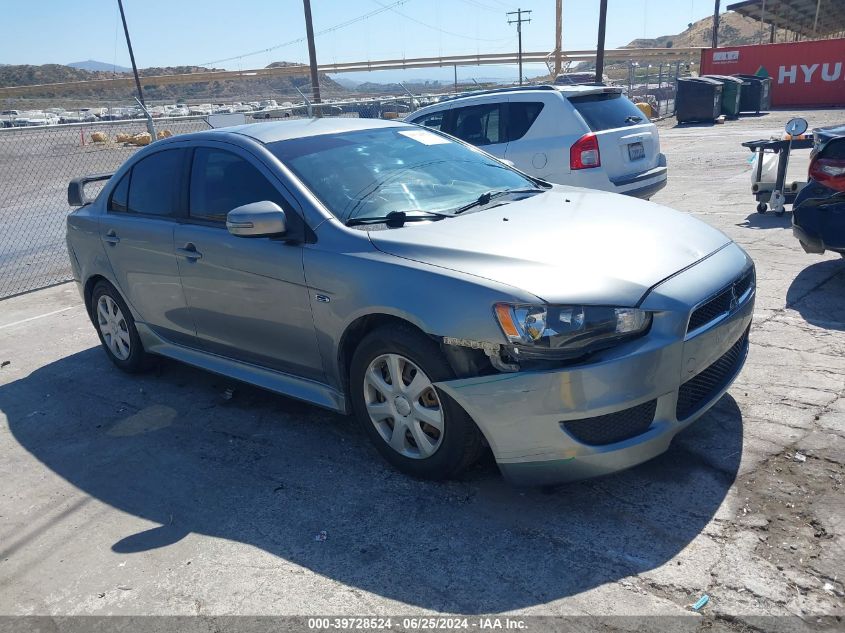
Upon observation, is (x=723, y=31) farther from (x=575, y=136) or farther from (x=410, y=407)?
(x=410, y=407)

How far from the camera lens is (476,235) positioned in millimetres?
3521

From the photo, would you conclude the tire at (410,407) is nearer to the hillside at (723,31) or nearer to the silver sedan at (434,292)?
the silver sedan at (434,292)

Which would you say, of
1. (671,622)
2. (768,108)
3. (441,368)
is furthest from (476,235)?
(768,108)

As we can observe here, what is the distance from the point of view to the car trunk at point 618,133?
7.69 metres

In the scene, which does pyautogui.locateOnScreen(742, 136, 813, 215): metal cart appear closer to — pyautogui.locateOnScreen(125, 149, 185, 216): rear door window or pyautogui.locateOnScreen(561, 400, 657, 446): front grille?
pyautogui.locateOnScreen(561, 400, 657, 446): front grille

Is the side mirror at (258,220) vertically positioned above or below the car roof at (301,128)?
below

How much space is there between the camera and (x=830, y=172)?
5684 millimetres

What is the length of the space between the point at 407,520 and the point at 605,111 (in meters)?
6.11

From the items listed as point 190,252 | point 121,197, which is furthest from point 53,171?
point 190,252

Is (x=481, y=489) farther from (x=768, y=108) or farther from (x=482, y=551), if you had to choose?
(x=768, y=108)

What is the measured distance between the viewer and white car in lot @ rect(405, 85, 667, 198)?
7648mm

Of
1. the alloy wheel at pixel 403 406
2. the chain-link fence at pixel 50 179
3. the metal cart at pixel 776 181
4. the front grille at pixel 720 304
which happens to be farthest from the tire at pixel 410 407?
the metal cart at pixel 776 181

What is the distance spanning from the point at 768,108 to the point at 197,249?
27.6m

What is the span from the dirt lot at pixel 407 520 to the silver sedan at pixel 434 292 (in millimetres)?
277
